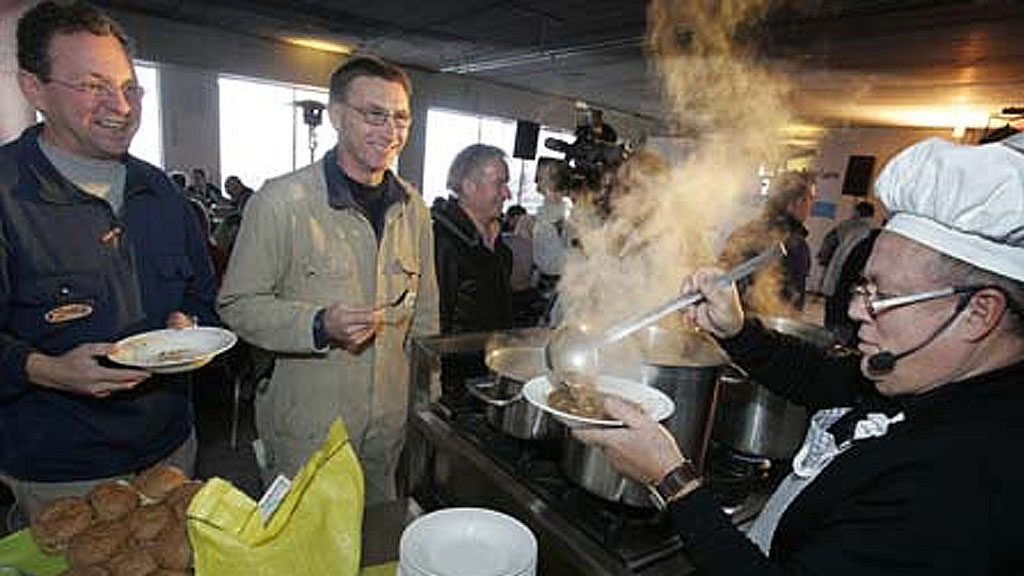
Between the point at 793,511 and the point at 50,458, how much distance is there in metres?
1.59

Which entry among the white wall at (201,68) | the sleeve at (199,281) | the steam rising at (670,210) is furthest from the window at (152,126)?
the sleeve at (199,281)

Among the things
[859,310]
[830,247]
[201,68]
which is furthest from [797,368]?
[201,68]

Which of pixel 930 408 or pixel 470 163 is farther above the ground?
pixel 470 163

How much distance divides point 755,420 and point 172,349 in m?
1.42

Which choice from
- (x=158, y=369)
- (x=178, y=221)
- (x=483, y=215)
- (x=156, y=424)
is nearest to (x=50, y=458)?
(x=156, y=424)

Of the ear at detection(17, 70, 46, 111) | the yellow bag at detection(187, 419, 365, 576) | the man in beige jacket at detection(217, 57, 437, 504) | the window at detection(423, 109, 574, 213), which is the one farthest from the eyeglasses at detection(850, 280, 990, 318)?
the window at detection(423, 109, 574, 213)

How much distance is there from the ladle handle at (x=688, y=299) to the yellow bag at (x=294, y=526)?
2.18 ft

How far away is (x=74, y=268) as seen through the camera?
1.33 meters

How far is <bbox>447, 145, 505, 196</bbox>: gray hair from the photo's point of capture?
2674 millimetres

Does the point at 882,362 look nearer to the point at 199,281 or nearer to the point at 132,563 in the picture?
the point at 132,563

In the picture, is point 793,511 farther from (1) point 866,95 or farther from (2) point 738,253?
(1) point 866,95

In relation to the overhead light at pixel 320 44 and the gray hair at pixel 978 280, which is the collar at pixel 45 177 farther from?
the overhead light at pixel 320 44

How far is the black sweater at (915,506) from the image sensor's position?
700 mm

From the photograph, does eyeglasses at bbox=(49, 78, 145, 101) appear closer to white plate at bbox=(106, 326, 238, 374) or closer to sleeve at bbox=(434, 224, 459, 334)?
white plate at bbox=(106, 326, 238, 374)
